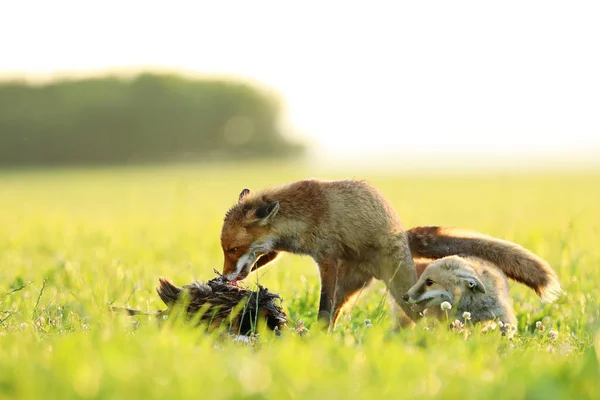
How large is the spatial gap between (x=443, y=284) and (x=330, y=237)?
3.32 ft

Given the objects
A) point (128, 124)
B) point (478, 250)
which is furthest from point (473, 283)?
point (128, 124)

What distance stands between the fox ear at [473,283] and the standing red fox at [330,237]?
55cm

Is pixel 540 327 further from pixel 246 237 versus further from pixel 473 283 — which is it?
pixel 246 237

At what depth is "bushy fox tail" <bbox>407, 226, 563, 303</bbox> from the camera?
650 centimetres

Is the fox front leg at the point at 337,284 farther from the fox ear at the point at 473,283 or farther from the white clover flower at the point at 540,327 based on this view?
the white clover flower at the point at 540,327

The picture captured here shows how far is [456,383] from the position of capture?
3.23 m

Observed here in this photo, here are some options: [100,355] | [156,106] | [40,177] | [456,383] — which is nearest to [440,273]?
[456,383]

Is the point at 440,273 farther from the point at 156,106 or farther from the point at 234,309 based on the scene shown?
the point at 156,106

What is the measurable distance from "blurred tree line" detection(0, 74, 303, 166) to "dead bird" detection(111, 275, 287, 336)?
5183 cm

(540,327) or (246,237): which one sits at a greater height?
(246,237)

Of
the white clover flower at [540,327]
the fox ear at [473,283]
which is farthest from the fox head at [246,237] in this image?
the white clover flower at [540,327]

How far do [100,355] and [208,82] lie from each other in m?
60.4

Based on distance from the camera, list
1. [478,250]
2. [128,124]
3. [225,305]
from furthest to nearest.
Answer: [128,124] → [478,250] → [225,305]

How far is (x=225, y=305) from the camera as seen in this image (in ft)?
17.2
